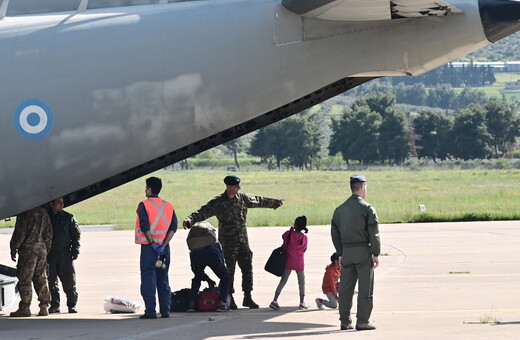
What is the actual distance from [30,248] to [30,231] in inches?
9.5

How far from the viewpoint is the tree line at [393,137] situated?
172 m

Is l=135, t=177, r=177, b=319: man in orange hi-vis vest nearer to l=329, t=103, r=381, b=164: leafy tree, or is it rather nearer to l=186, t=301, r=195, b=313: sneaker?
l=186, t=301, r=195, b=313: sneaker

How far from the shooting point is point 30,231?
14.3 m

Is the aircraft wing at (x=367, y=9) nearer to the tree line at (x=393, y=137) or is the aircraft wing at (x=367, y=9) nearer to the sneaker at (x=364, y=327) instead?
the sneaker at (x=364, y=327)

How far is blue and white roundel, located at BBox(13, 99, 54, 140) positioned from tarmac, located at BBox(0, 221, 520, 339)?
256 cm

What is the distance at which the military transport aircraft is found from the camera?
13008mm

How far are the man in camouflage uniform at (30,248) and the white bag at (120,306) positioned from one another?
1142 mm

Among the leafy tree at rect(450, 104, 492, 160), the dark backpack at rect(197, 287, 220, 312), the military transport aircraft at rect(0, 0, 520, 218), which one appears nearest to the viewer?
the military transport aircraft at rect(0, 0, 520, 218)

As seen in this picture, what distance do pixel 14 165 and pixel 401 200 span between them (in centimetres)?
4950

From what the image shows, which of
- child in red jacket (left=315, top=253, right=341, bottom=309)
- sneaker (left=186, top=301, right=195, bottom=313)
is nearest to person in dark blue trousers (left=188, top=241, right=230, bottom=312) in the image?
sneaker (left=186, top=301, right=195, bottom=313)

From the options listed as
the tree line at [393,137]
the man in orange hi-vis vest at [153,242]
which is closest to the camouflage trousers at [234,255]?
the man in orange hi-vis vest at [153,242]

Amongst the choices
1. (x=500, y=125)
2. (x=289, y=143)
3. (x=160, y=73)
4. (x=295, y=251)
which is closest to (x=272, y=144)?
Result: (x=289, y=143)

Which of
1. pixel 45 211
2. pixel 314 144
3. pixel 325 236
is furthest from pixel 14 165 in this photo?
pixel 314 144

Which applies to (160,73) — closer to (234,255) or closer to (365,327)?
(234,255)
